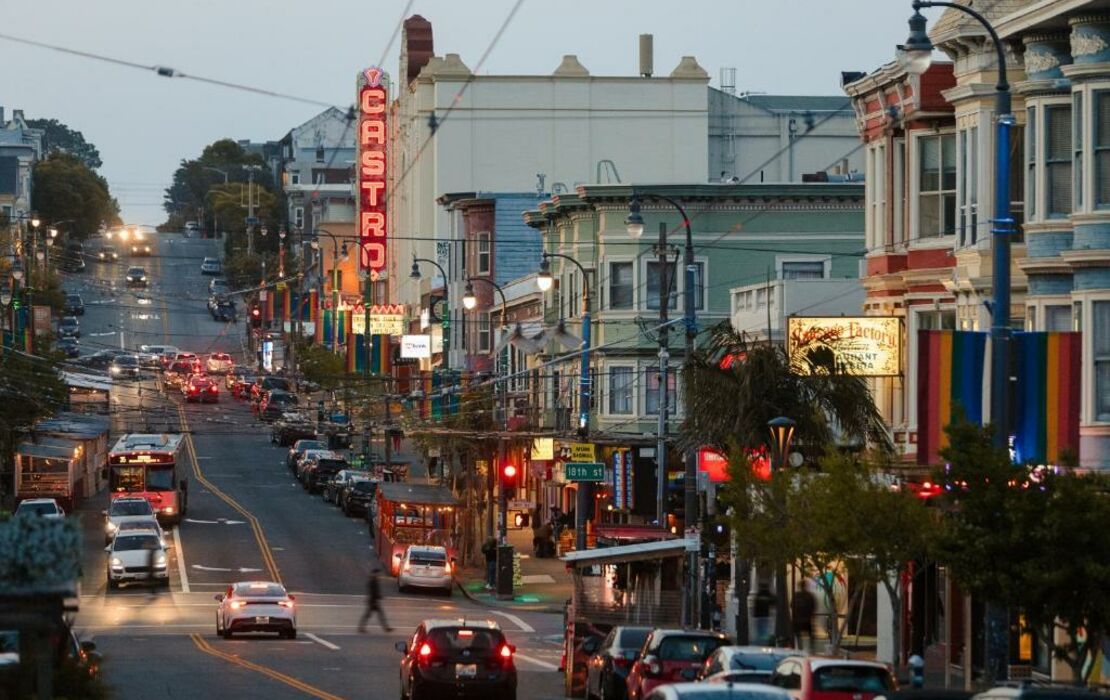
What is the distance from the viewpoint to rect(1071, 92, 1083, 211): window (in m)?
32.3

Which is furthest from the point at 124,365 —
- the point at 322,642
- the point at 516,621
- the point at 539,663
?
the point at 539,663

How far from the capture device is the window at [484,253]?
92.3 meters

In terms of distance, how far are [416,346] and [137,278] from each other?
245 feet

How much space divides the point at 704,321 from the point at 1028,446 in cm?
3820

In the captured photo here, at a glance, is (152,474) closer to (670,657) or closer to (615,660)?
(615,660)

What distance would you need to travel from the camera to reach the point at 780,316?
5122 centimetres

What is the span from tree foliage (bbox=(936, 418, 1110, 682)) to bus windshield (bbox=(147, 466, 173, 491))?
177ft

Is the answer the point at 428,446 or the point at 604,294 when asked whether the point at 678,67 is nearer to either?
the point at 428,446

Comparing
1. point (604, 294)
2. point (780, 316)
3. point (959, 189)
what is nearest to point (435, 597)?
point (604, 294)

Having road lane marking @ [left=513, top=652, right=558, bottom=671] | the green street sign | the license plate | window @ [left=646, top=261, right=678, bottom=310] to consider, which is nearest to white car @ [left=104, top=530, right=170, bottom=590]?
the green street sign

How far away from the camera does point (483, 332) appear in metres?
93.2

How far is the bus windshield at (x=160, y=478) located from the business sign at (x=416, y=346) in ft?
82.6

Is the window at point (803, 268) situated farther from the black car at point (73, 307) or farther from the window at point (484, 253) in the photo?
the black car at point (73, 307)

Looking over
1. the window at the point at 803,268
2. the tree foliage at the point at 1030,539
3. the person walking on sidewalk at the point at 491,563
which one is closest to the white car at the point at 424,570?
the person walking on sidewalk at the point at 491,563
